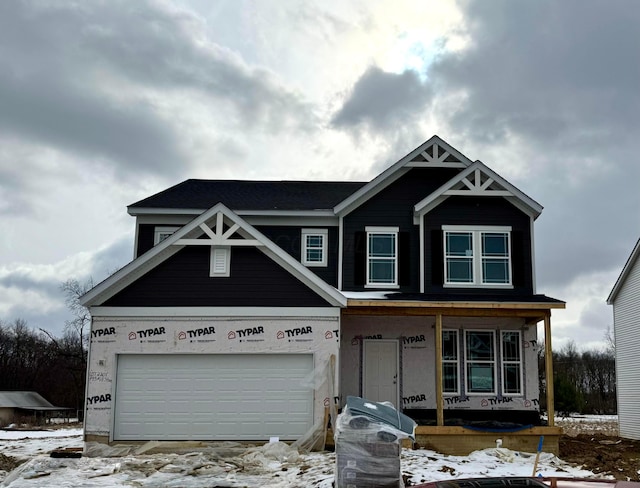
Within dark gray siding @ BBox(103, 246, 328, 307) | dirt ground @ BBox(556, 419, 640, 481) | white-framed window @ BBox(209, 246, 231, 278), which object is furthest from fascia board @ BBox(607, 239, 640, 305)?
white-framed window @ BBox(209, 246, 231, 278)

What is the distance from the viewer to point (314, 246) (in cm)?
1892

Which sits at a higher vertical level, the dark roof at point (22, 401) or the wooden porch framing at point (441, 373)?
the wooden porch framing at point (441, 373)

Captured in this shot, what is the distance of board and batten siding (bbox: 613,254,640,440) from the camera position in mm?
23266

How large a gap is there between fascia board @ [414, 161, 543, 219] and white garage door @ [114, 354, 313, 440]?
504 cm

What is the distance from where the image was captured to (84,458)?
14.5 meters

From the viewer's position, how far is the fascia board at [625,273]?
22.6 m

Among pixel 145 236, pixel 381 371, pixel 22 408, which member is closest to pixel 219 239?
pixel 145 236

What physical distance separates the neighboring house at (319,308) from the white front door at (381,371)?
0.09 ft

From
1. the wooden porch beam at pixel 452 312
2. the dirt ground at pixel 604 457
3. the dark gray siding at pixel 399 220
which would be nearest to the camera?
the dirt ground at pixel 604 457

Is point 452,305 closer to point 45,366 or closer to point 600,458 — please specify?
point 600,458

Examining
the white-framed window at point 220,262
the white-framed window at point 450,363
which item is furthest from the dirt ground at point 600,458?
the white-framed window at point 220,262

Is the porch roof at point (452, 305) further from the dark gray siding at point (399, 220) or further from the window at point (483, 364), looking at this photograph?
Answer: the window at point (483, 364)

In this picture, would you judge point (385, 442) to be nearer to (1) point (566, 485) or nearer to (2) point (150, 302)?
(1) point (566, 485)

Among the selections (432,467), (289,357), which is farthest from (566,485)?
(289,357)
